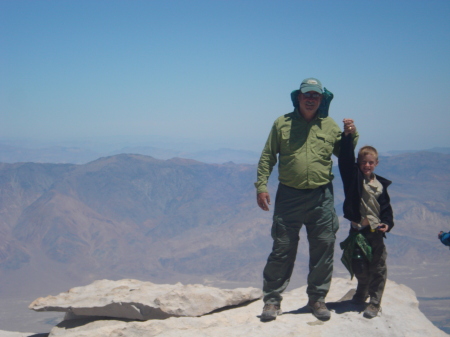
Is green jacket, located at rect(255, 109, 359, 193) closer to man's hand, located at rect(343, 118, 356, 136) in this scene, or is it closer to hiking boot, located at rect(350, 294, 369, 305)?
Result: man's hand, located at rect(343, 118, 356, 136)

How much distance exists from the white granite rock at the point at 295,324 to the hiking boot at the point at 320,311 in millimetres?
62

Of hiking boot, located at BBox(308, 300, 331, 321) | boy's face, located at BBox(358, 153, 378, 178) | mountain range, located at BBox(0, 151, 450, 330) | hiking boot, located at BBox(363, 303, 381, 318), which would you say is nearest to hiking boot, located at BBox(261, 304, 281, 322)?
hiking boot, located at BBox(308, 300, 331, 321)

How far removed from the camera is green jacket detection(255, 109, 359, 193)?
5.61 m

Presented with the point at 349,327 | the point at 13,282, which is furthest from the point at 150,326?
the point at 13,282

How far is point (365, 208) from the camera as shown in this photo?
5738mm

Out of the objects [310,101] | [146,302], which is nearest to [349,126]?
[310,101]

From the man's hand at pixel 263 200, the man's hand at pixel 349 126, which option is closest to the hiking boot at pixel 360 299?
the man's hand at pixel 263 200

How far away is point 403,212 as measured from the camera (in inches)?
5433

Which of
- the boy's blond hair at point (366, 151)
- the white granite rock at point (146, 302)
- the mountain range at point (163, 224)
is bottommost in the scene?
the mountain range at point (163, 224)

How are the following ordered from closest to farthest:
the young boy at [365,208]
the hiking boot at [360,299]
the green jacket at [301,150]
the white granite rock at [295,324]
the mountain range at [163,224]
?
the white granite rock at [295,324], the green jacket at [301,150], the young boy at [365,208], the hiking boot at [360,299], the mountain range at [163,224]

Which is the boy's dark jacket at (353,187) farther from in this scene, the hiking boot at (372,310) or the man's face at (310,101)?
the hiking boot at (372,310)

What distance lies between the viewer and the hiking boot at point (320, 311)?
577 cm

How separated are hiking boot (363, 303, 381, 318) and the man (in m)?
0.49

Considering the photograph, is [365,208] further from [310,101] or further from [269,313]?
[269,313]
